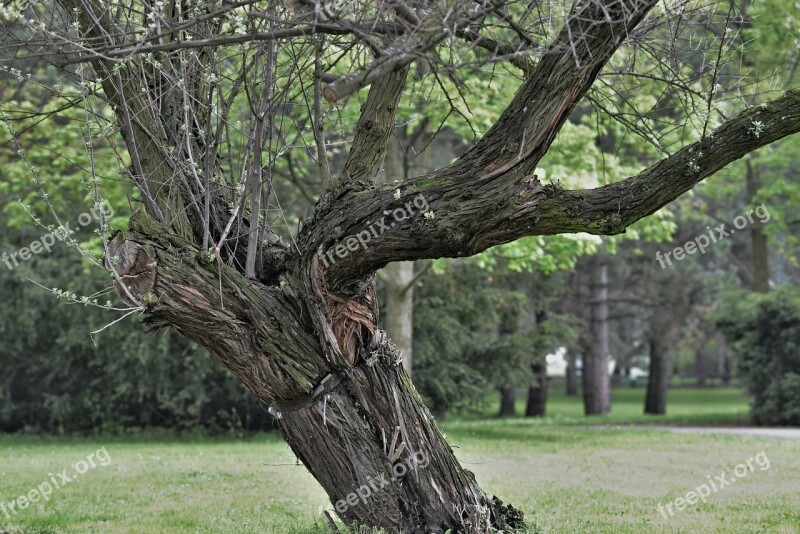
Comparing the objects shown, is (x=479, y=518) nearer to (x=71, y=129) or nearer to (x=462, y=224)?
(x=462, y=224)

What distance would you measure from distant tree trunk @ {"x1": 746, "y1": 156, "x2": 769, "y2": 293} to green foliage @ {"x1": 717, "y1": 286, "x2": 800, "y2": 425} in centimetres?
231

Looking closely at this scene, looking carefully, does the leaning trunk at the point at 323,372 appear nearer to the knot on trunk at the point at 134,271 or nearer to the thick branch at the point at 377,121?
the knot on trunk at the point at 134,271

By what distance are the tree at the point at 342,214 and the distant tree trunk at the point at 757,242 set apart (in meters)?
19.1

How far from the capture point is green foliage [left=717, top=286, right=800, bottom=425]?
20.1 m

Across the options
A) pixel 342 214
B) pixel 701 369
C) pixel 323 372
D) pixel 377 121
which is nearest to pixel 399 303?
pixel 377 121

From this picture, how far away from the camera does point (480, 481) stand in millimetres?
10805

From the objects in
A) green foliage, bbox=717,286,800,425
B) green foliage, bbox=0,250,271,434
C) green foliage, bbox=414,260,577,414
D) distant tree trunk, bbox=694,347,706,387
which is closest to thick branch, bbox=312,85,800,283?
green foliage, bbox=414,260,577,414

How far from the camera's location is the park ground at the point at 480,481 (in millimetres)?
7395

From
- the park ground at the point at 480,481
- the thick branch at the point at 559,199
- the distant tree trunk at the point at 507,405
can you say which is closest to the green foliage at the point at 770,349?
the park ground at the point at 480,481

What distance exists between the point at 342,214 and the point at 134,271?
1.27 m

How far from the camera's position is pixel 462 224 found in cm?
481

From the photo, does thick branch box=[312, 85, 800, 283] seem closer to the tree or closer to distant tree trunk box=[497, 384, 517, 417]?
the tree

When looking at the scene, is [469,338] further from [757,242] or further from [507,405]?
[507,405]

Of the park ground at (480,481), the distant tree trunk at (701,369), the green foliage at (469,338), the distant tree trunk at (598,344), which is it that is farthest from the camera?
the distant tree trunk at (701,369)
